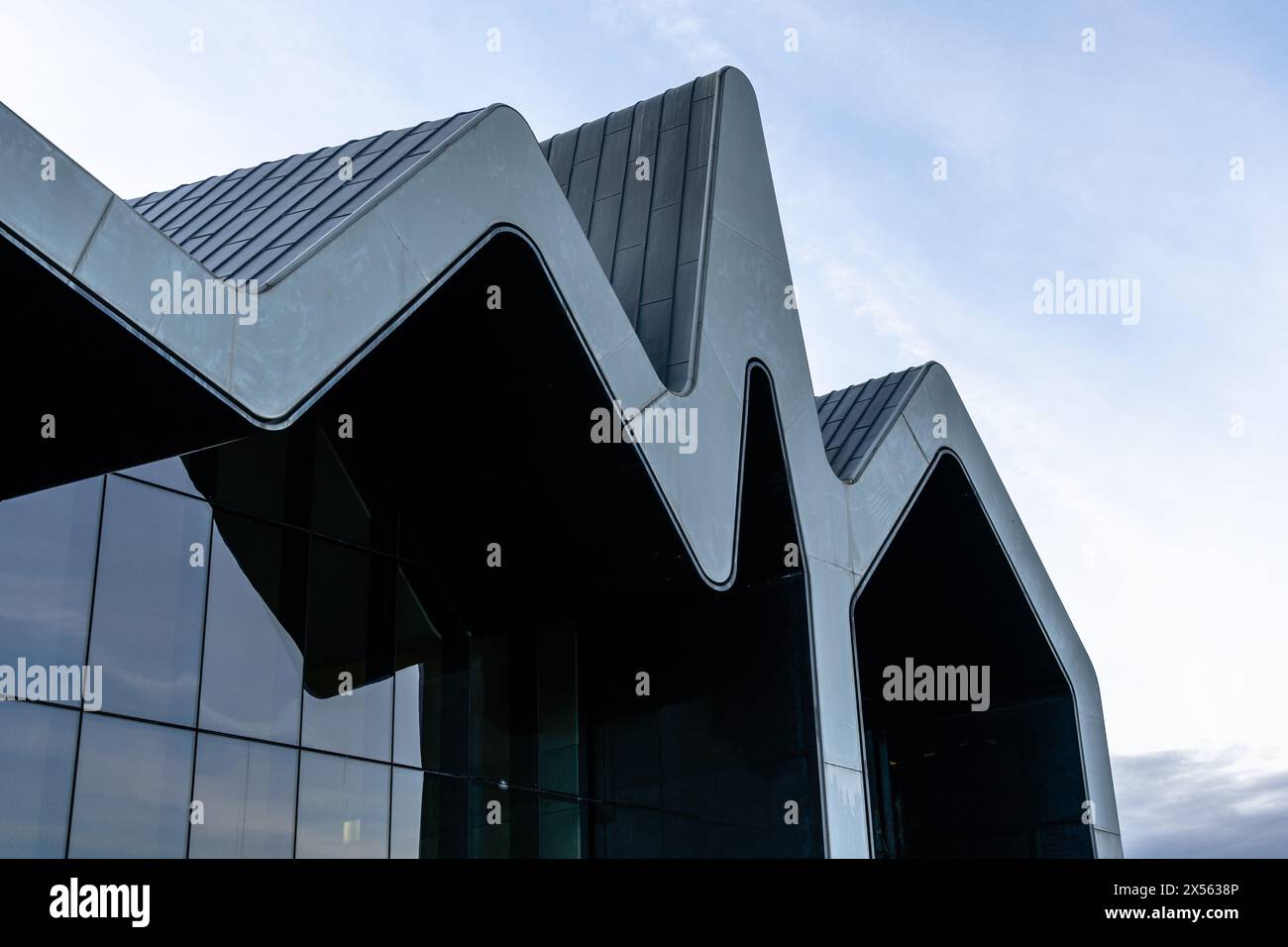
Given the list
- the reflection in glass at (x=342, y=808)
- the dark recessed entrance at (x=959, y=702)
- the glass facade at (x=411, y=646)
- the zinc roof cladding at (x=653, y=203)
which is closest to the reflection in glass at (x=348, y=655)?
the glass facade at (x=411, y=646)

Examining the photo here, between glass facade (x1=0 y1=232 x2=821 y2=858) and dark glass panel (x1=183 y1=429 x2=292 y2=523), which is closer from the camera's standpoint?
glass facade (x1=0 y1=232 x2=821 y2=858)

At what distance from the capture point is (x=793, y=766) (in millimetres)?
17672

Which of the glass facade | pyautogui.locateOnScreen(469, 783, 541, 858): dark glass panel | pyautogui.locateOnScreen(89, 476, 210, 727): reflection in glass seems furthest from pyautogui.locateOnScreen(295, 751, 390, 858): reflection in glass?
pyautogui.locateOnScreen(89, 476, 210, 727): reflection in glass

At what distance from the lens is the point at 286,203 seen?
13641 millimetres

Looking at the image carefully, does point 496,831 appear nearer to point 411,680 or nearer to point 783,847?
point 411,680

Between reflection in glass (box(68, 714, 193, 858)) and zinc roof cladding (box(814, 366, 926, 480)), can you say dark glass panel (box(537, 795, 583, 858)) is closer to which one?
reflection in glass (box(68, 714, 193, 858))

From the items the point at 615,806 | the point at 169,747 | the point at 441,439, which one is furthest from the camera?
the point at 615,806

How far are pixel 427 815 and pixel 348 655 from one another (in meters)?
2.14

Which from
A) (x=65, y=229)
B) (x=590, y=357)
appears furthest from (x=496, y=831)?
(x=65, y=229)

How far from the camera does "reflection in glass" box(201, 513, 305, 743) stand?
47.9ft

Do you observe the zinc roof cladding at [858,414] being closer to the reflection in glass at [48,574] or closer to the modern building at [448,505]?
the modern building at [448,505]

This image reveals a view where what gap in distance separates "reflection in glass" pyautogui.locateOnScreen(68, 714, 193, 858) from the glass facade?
0.08 ft

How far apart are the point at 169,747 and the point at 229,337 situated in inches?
194
